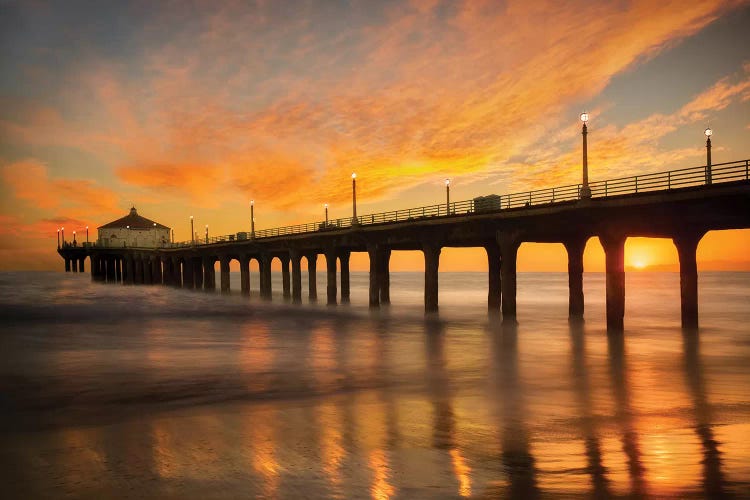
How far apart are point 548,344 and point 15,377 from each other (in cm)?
2356

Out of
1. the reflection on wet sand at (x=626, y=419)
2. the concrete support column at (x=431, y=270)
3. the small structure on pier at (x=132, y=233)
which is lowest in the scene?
the reflection on wet sand at (x=626, y=419)

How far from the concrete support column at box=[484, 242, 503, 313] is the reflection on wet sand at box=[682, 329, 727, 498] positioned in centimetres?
2218

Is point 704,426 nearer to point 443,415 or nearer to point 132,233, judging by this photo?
point 443,415

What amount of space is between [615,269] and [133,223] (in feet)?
502

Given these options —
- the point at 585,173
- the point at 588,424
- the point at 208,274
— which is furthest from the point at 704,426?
the point at 208,274

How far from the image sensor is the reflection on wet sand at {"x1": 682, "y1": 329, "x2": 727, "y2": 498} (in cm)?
1040

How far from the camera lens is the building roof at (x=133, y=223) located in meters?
168

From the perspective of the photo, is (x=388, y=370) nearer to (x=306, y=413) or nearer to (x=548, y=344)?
(x=306, y=413)

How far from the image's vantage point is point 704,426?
592 inches

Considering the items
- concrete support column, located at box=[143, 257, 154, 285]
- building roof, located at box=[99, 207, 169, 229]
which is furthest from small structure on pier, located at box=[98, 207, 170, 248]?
concrete support column, located at box=[143, 257, 154, 285]

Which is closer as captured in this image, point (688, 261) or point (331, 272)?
point (688, 261)

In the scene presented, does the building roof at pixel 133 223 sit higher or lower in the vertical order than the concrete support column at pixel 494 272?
higher

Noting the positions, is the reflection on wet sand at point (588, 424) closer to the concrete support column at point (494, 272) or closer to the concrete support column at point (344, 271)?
the concrete support column at point (494, 272)

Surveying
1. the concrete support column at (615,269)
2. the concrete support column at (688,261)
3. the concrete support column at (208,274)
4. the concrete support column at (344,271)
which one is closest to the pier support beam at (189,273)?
the concrete support column at (208,274)
